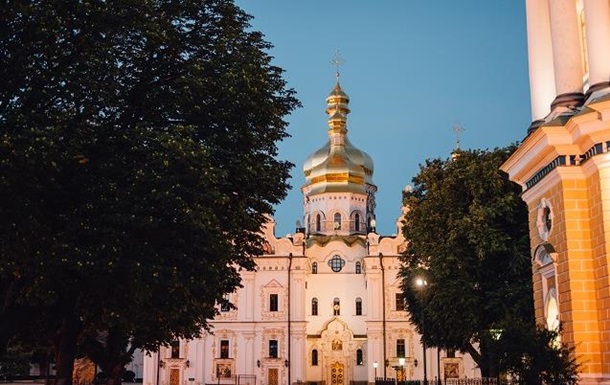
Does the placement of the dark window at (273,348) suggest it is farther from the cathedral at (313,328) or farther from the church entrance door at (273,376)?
the church entrance door at (273,376)

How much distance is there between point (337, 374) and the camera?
193 ft

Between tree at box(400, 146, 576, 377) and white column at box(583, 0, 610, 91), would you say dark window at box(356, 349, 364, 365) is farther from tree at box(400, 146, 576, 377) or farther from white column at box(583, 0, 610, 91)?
white column at box(583, 0, 610, 91)

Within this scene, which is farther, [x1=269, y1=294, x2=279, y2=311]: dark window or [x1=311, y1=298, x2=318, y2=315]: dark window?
[x1=311, y1=298, x2=318, y2=315]: dark window

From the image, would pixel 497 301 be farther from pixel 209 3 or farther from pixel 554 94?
pixel 209 3

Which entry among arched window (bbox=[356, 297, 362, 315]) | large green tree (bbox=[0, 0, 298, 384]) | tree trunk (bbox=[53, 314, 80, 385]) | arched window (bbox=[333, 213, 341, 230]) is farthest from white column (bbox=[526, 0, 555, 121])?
arched window (bbox=[333, 213, 341, 230])

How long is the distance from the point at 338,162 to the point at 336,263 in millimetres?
9952

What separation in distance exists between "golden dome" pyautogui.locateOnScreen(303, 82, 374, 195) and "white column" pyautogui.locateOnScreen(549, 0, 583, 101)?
5074cm

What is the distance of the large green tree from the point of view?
16500mm

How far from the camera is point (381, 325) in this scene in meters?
58.5

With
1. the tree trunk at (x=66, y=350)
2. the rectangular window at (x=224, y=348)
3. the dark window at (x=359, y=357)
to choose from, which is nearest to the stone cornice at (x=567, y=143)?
the tree trunk at (x=66, y=350)

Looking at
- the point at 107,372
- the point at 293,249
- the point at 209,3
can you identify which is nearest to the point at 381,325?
the point at 293,249

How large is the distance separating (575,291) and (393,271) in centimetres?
4508

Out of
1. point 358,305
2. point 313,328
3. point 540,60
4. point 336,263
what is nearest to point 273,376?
point 313,328

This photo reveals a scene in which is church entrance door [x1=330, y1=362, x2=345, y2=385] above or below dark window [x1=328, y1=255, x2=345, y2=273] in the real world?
below
